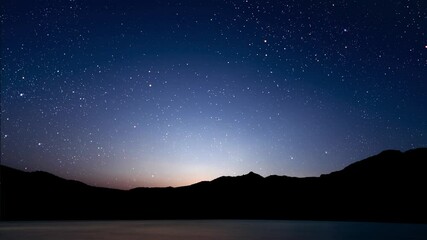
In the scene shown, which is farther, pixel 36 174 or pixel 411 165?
pixel 36 174

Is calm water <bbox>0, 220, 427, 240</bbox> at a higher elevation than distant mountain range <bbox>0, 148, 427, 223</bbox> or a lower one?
lower

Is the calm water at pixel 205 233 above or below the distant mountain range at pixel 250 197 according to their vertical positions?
below

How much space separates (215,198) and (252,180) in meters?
23.0

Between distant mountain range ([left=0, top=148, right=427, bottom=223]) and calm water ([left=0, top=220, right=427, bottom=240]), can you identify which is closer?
calm water ([left=0, top=220, right=427, bottom=240])

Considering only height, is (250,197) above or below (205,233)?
above

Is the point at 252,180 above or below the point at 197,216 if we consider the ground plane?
above

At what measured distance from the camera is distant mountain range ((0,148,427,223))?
5089 inches

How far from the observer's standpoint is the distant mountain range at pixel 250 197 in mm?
129250

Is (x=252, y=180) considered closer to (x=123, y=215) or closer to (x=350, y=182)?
(x=350, y=182)

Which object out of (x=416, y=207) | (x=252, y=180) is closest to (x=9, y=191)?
(x=252, y=180)

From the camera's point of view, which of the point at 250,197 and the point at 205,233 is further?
the point at 250,197

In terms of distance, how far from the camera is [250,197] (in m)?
170

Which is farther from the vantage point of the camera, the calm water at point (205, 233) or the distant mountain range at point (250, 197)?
the distant mountain range at point (250, 197)

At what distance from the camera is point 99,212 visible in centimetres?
15512
